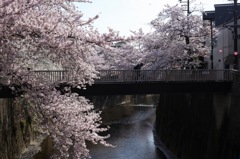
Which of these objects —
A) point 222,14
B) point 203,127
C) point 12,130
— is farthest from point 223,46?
point 12,130

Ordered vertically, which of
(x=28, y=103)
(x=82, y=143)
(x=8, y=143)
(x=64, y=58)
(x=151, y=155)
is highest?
(x=64, y=58)

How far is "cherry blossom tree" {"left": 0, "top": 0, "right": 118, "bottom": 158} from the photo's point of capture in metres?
7.52

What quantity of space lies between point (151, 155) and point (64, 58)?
21434mm

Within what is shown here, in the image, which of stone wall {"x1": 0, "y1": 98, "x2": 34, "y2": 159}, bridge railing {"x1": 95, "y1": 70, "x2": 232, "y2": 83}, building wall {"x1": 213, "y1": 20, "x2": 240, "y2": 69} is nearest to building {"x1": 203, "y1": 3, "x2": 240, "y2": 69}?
building wall {"x1": 213, "y1": 20, "x2": 240, "y2": 69}

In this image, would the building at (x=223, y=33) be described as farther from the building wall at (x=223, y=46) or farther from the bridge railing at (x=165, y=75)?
the bridge railing at (x=165, y=75)

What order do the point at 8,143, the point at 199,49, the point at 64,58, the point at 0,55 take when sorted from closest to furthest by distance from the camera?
the point at 0,55 → the point at 64,58 → the point at 8,143 → the point at 199,49

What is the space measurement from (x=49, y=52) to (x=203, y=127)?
1659 centimetres

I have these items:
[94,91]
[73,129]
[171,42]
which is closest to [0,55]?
[73,129]

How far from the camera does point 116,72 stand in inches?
776

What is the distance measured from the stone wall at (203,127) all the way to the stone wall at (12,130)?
10.5m

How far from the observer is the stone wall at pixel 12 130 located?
22.6 meters

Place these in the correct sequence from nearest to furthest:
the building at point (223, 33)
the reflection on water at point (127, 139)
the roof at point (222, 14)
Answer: the reflection on water at point (127, 139) → the building at point (223, 33) → the roof at point (222, 14)

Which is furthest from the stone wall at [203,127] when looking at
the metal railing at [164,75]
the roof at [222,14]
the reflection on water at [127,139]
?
the roof at [222,14]

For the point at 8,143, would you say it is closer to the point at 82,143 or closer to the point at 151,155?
the point at 151,155
